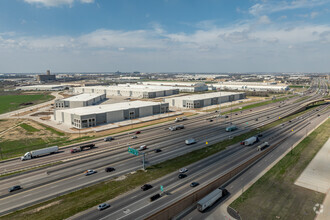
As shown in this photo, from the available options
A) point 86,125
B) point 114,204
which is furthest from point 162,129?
point 114,204

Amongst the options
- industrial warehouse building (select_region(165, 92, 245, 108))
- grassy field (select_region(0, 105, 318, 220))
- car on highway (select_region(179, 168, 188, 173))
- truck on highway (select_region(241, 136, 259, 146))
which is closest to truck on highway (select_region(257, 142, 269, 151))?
truck on highway (select_region(241, 136, 259, 146))

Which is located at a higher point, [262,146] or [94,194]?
[262,146]

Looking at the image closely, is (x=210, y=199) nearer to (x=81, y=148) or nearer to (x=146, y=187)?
(x=146, y=187)

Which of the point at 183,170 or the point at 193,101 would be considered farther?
the point at 193,101

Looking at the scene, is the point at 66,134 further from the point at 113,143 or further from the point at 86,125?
the point at 113,143

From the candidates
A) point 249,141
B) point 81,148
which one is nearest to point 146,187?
point 81,148

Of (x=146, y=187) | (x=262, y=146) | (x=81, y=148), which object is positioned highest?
(x=262, y=146)

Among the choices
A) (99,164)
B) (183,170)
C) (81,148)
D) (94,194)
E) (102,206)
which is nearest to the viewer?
(102,206)
